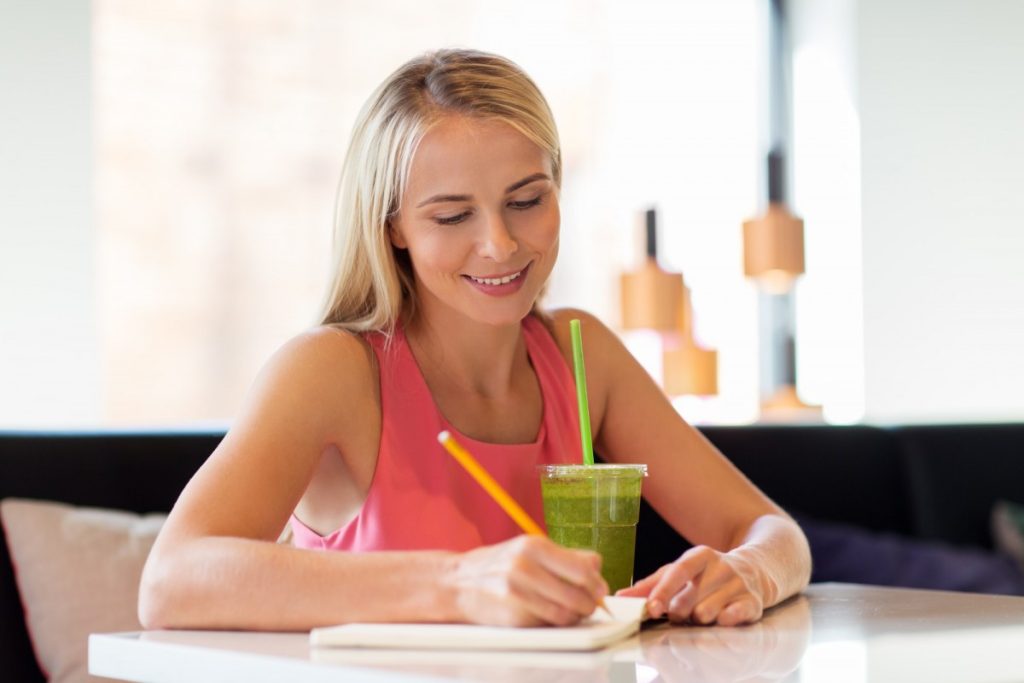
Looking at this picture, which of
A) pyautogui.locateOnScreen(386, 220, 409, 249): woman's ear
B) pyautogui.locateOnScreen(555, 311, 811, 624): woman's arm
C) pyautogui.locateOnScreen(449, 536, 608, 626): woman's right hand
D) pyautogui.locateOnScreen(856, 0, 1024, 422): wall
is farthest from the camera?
pyautogui.locateOnScreen(856, 0, 1024, 422): wall

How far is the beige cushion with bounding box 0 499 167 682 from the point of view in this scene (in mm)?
1969

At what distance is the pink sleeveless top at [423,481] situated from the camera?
1661mm

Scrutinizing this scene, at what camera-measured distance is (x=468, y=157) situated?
1.62 m

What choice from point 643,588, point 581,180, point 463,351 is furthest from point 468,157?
point 581,180

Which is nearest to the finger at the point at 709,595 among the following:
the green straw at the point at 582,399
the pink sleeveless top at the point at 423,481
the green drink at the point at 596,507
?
the green drink at the point at 596,507

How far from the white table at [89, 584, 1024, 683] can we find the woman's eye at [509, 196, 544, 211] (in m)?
0.62

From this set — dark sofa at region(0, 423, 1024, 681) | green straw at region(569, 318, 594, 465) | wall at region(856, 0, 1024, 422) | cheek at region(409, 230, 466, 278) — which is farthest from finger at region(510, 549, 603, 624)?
wall at region(856, 0, 1024, 422)

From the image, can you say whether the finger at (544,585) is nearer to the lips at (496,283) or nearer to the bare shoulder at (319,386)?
the bare shoulder at (319,386)

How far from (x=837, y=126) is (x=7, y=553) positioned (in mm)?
4200

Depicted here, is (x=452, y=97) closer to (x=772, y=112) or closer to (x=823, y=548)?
(x=823, y=548)

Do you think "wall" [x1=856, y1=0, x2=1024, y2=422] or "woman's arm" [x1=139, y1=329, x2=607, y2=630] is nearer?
"woman's arm" [x1=139, y1=329, x2=607, y2=630]

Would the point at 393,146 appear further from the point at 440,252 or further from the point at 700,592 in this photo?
the point at 700,592

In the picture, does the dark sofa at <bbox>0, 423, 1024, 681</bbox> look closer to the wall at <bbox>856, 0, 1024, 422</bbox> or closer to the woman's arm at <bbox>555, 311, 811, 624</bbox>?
the woman's arm at <bbox>555, 311, 811, 624</bbox>

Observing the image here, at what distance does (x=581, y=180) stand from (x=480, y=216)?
3.46 meters
